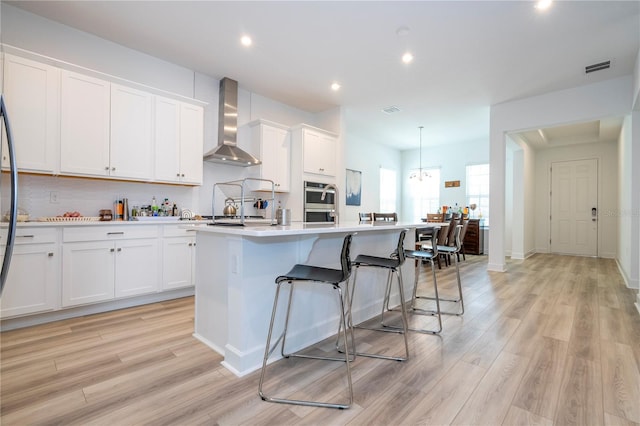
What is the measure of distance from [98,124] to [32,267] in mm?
1516

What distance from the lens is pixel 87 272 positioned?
291 cm

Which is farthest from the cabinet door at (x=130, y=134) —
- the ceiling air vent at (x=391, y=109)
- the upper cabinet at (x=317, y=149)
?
the ceiling air vent at (x=391, y=109)

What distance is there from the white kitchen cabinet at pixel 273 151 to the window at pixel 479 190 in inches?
209

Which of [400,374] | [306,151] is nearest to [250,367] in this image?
[400,374]

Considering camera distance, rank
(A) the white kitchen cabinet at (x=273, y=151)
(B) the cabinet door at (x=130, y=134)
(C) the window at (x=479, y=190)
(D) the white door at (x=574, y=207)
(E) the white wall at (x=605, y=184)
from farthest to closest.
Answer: (C) the window at (x=479, y=190), (D) the white door at (x=574, y=207), (E) the white wall at (x=605, y=184), (A) the white kitchen cabinet at (x=273, y=151), (B) the cabinet door at (x=130, y=134)

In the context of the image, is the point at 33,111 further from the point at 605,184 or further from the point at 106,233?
the point at 605,184

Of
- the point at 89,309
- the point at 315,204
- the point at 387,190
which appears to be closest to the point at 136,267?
the point at 89,309

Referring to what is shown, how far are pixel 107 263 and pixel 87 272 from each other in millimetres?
176

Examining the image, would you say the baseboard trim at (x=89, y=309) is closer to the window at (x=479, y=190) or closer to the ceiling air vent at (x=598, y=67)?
the ceiling air vent at (x=598, y=67)

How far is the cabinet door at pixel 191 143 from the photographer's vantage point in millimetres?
3754

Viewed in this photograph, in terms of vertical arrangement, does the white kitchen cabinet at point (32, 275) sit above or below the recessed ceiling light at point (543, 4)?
below

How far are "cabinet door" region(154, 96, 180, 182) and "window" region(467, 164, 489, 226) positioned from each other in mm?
7091

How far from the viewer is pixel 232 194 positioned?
4.68 m

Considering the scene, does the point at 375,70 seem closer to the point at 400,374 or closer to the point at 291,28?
the point at 291,28
